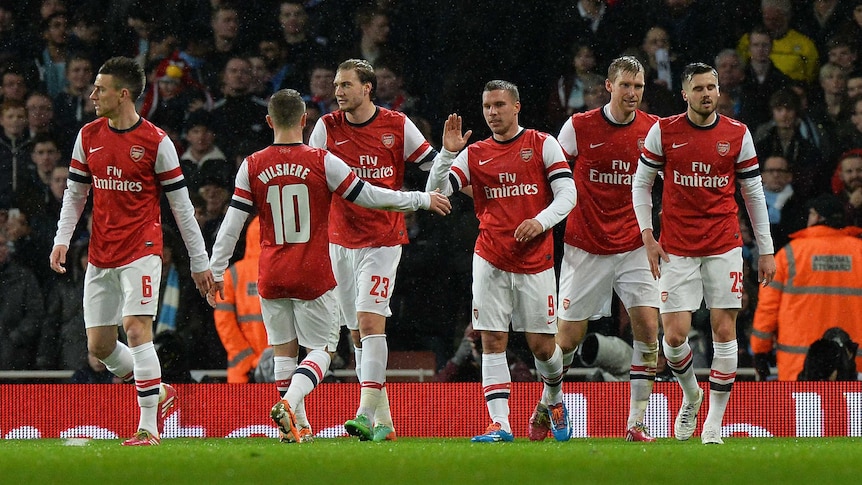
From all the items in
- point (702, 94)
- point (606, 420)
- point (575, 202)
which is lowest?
point (606, 420)

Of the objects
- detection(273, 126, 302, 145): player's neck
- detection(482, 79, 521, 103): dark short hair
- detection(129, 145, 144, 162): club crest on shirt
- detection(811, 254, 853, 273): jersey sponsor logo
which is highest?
detection(482, 79, 521, 103): dark short hair

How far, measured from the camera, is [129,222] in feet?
26.2

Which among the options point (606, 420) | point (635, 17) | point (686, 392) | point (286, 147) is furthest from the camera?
point (635, 17)

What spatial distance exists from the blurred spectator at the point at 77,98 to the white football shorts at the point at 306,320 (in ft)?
20.3

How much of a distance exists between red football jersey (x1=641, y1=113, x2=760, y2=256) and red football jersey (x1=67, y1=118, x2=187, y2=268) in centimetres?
300

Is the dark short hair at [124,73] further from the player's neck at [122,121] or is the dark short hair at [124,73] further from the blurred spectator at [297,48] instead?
the blurred spectator at [297,48]

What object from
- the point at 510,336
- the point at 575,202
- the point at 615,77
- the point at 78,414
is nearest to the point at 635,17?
the point at 510,336

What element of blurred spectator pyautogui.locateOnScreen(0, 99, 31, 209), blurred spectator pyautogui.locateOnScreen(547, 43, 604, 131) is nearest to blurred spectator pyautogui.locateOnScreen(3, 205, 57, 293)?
blurred spectator pyautogui.locateOnScreen(0, 99, 31, 209)

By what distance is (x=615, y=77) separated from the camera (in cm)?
897

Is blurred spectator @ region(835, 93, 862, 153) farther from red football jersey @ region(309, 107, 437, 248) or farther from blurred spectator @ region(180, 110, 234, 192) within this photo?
blurred spectator @ region(180, 110, 234, 192)

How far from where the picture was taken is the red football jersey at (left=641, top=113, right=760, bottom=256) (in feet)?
27.5

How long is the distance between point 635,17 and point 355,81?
538 cm

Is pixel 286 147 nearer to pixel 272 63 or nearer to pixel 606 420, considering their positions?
pixel 606 420

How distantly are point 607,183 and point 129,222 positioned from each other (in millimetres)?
3109
